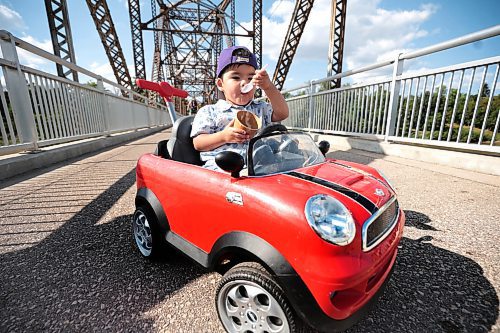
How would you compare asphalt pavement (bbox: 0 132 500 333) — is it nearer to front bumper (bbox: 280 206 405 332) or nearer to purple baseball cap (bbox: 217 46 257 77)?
front bumper (bbox: 280 206 405 332)

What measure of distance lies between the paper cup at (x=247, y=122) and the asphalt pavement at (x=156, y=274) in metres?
0.89

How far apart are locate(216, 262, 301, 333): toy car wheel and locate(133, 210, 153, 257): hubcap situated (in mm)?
764

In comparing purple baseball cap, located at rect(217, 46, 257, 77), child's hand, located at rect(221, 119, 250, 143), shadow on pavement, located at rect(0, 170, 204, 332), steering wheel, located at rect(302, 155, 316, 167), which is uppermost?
purple baseball cap, located at rect(217, 46, 257, 77)

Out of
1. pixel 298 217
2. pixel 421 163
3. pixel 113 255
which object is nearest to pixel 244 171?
pixel 298 217

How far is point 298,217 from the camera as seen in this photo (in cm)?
85

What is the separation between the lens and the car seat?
163cm

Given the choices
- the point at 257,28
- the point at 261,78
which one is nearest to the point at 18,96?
the point at 261,78

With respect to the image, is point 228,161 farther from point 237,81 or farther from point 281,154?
point 237,81

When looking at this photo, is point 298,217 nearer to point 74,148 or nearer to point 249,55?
point 249,55

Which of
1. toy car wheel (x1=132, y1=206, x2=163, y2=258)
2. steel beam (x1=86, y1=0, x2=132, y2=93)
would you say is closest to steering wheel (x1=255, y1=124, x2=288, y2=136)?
toy car wheel (x1=132, y1=206, x2=163, y2=258)

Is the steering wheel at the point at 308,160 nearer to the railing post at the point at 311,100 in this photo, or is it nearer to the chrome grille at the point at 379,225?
the chrome grille at the point at 379,225

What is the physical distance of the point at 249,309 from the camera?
0.99 meters

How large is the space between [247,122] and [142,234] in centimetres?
113

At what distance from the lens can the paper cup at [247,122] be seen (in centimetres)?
122
